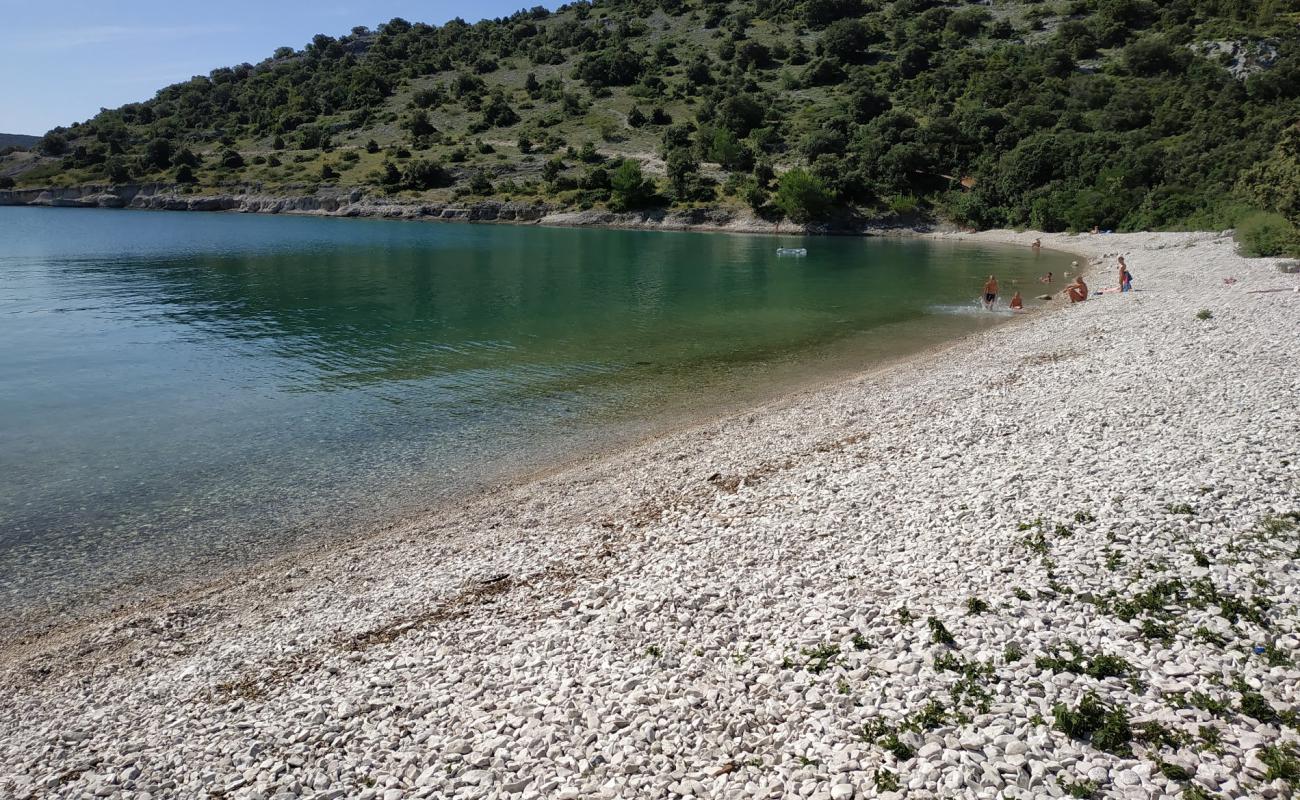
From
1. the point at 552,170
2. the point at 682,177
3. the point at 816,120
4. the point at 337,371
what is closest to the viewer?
the point at 337,371

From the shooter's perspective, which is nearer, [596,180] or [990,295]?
[990,295]

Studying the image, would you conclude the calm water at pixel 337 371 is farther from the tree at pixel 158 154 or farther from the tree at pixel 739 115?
the tree at pixel 158 154

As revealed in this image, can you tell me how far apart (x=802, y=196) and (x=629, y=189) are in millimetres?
27252

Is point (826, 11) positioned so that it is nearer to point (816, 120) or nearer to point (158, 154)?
point (816, 120)

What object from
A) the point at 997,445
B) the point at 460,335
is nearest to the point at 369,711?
the point at 997,445

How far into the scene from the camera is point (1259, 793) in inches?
257

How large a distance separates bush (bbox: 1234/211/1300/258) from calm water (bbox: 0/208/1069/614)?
1327 cm

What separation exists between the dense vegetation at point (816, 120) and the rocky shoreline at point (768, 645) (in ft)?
219

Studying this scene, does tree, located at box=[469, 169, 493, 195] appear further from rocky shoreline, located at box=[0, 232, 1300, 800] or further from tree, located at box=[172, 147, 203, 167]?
rocky shoreline, located at box=[0, 232, 1300, 800]

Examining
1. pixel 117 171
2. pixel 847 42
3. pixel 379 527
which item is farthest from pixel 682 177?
pixel 379 527

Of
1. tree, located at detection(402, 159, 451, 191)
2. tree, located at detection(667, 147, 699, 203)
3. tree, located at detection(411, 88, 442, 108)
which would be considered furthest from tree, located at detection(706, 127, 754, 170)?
tree, located at detection(411, 88, 442, 108)

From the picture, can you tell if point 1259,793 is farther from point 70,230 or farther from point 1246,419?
point 70,230

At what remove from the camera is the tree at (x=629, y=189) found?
117m

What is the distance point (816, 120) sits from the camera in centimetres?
13288
